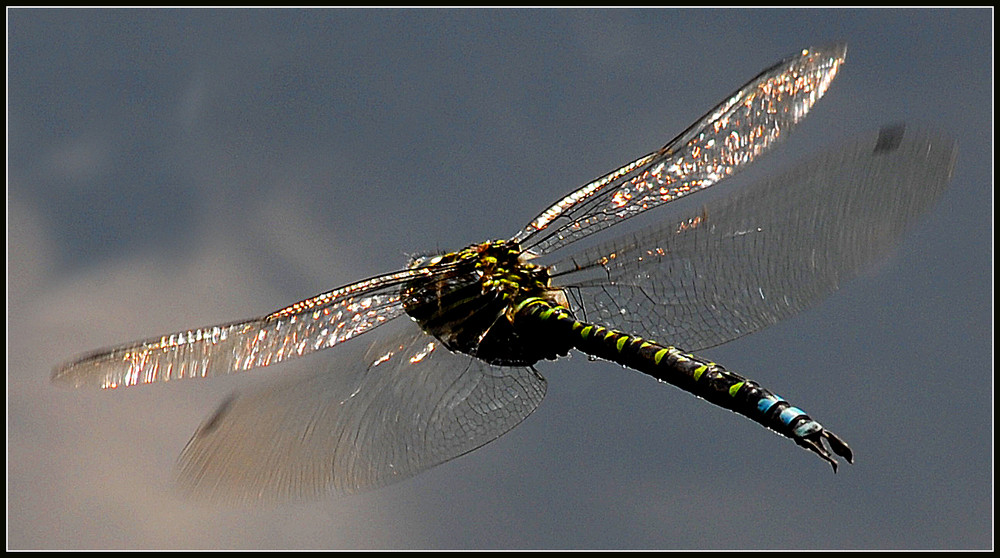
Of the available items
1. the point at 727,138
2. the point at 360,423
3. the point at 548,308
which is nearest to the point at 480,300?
the point at 548,308

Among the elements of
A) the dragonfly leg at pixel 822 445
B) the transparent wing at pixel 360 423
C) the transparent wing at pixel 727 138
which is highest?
the transparent wing at pixel 727 138

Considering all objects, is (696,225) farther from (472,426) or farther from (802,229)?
(472,426)

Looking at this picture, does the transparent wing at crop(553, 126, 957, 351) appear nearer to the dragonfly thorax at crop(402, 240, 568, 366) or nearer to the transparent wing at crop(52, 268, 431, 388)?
the dragonfly thorax at crop(402, 240, 568, 366)

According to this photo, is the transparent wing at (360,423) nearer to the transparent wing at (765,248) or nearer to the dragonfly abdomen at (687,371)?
the dragonfly abdomen at (687,371)

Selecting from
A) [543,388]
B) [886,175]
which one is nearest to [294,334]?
[543,388]

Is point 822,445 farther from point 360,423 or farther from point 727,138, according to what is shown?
point 360,423

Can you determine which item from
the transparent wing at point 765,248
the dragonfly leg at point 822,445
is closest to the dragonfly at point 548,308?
the transparent wing at point 765,248
